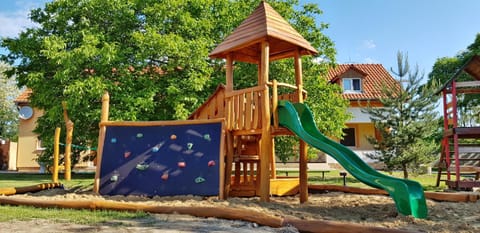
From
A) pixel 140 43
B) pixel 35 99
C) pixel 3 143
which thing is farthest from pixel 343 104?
pixel 3 143

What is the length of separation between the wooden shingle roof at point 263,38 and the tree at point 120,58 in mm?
6298

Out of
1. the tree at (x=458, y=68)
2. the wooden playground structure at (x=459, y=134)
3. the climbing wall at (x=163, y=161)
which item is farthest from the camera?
the tree at (x=458, y=68)

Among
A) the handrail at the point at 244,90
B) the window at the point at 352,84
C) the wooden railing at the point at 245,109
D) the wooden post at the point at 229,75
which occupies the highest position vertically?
the window at the point at 352,84

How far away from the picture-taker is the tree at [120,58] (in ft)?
49.2

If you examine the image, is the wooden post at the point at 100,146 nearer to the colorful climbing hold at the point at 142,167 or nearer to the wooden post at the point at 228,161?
the colorful climbing hold at the point at 142,167

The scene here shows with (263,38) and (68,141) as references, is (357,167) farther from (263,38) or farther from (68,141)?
(68,141)

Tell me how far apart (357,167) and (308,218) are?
4.67ft

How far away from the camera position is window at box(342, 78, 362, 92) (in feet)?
87.9

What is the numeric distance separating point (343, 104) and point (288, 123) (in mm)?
11821

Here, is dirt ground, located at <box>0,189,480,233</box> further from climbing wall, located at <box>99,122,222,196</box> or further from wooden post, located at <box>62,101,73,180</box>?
wooden post, located at <box>62,101,73,180</box>

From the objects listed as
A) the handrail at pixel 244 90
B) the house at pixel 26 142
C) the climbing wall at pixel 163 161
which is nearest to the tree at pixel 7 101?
the house at pixel 26 142

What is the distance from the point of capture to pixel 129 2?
16719 mm

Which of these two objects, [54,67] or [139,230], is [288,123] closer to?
[139,230]

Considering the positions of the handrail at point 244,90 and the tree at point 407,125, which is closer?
the handrail at point 244,90
